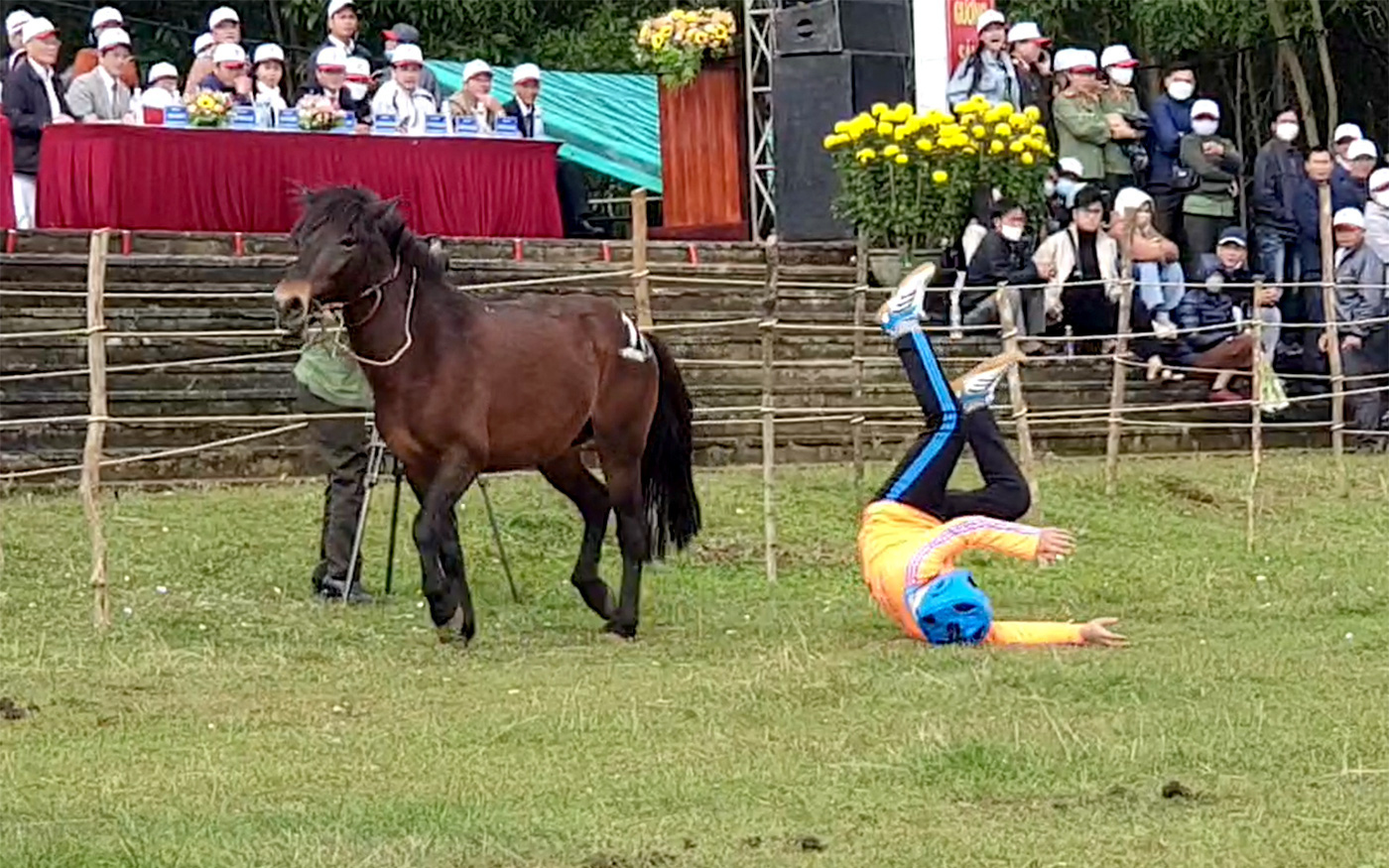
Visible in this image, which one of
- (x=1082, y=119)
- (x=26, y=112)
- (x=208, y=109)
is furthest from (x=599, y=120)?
(x=26, y=112)

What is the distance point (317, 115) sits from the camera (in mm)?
17203

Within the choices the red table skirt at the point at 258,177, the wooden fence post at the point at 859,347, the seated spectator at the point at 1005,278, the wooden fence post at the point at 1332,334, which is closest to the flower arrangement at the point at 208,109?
the red table skirt at the point at 258,177

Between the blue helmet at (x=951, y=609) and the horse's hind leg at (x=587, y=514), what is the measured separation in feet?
5.71

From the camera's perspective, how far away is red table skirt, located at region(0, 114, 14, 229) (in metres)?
16.3

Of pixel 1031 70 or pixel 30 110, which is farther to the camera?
pixel 1031 70

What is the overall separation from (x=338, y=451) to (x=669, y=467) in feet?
5.05

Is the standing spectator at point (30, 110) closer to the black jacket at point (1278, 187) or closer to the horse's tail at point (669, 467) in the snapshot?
the horse's tail at point (669, 467)

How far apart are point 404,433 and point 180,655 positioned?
1.27 m

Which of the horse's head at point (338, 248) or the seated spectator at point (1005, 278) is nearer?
the horse's head at point (338, 248)

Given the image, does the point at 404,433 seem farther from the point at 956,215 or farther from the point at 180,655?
the point at 956,215

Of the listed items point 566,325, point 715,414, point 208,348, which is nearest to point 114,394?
point 208,348

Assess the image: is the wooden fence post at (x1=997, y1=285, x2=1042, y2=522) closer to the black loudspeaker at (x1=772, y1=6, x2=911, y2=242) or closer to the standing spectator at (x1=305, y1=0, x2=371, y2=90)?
the black loudspeaker at (x1=772, y1=6, x2=911, y2=242)

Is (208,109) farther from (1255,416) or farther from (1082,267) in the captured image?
(1255,416)

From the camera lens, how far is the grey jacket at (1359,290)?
1950 centimetres
